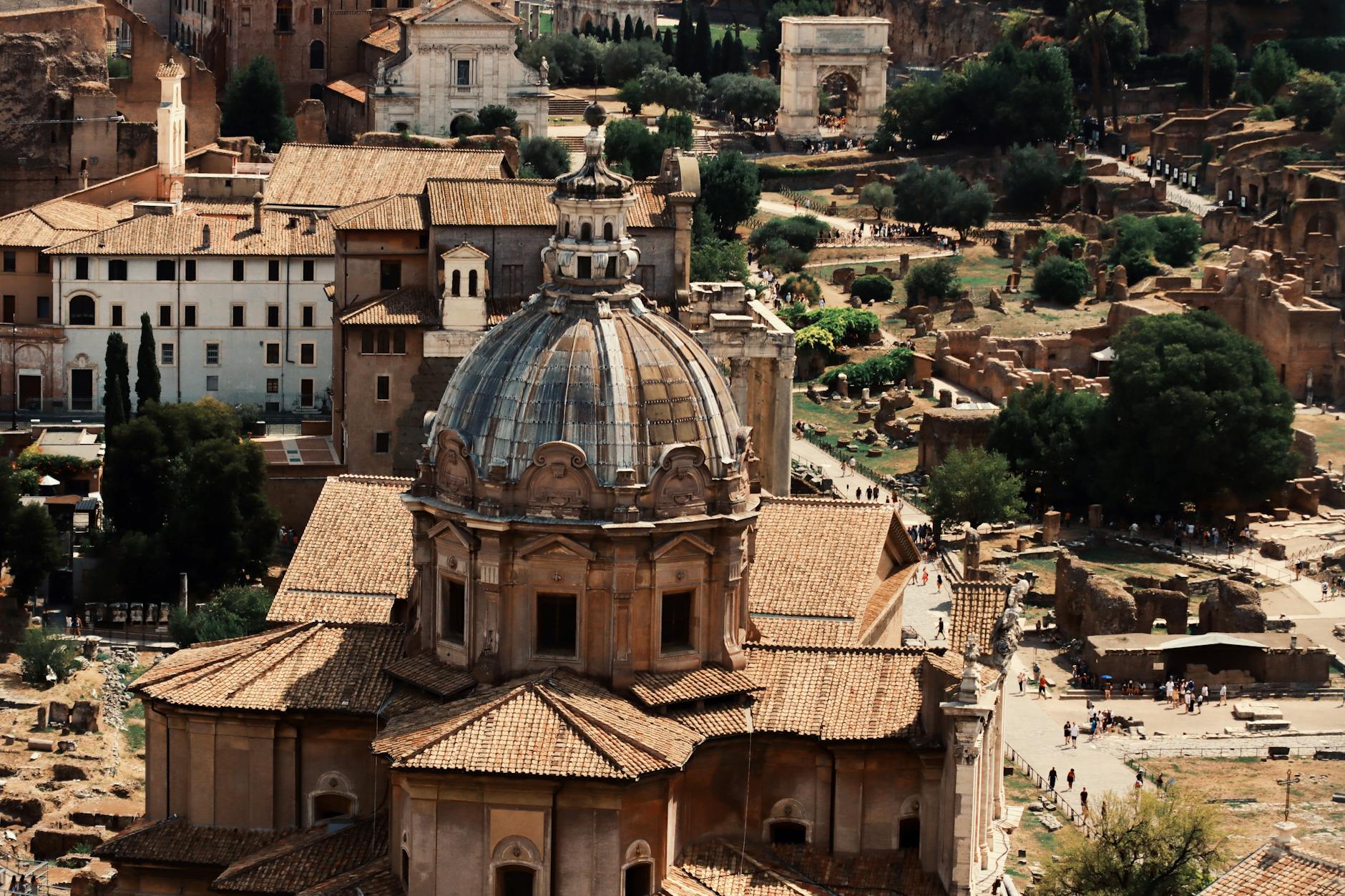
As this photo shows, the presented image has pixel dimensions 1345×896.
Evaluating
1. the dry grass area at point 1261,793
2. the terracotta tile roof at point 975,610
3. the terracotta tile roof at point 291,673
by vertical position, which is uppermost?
the terracotta tile roof at point 975,610

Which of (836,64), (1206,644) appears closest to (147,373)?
(1206,644)

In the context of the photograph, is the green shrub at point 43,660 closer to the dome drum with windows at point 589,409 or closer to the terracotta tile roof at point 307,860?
the terracotta tile roof at point 307,860

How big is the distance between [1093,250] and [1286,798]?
2494 inches

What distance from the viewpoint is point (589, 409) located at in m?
51.2

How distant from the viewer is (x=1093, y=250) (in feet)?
433

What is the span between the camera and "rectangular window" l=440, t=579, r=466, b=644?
52281 millimetres

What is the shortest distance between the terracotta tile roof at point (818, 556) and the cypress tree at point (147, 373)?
30.9 m

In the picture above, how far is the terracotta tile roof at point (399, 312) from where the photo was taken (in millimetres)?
80125

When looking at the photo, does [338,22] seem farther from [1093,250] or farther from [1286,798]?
[1286,798]

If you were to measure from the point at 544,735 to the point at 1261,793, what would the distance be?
27.4 metres

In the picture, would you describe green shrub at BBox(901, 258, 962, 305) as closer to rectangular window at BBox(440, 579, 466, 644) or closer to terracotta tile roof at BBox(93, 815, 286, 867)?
terracotta tile roof at BBox(93, 815, 286, 867)

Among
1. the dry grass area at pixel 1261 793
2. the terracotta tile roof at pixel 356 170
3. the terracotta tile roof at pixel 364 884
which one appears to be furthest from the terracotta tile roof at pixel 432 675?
the terracotta tile roof at pixel 356 170

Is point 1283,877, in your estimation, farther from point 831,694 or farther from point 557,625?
point 557,625

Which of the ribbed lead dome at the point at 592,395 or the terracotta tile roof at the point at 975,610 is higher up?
the ribbed lead dome at the point at 592,395
